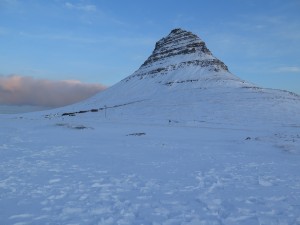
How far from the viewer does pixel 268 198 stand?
37.2 feet

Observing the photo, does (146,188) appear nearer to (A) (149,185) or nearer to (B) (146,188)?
(B) (146,188)

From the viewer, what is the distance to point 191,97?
110562 mm

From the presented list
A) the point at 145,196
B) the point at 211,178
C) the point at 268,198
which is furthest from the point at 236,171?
the point at 145,196

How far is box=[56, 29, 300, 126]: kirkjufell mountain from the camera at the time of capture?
80938 mm

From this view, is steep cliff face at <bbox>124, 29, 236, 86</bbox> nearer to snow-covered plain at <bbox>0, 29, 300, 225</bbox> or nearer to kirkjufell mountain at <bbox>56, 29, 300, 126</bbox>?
kirkjufell mountain at <bbox>56, 29, 300, 126</bbox>

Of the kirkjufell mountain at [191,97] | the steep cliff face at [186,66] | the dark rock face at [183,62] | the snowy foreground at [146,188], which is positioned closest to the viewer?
the snowy foreground at [146,188]

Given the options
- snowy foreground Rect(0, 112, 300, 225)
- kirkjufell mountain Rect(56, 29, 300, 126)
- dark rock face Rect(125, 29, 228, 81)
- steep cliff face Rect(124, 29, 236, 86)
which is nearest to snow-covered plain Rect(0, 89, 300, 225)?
snowy foreground Rect(0, 112, 300, 225)

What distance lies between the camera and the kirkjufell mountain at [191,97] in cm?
8094

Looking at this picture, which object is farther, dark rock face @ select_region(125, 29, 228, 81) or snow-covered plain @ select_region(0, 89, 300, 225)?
dark rock face @ select_region(125, 29, 228, 81)

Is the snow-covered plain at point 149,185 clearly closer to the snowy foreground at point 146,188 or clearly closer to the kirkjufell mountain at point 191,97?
the snowy foreground at point 146,188

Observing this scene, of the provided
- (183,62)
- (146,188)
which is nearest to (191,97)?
(183,62)

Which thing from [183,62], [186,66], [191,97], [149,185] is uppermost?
[183,62]

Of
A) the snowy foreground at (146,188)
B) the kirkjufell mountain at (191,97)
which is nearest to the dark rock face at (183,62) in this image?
the kirkjufell mountain at (191,97)

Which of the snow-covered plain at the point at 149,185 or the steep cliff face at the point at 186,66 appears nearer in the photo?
the snow-covered plain at the point at 149,185
